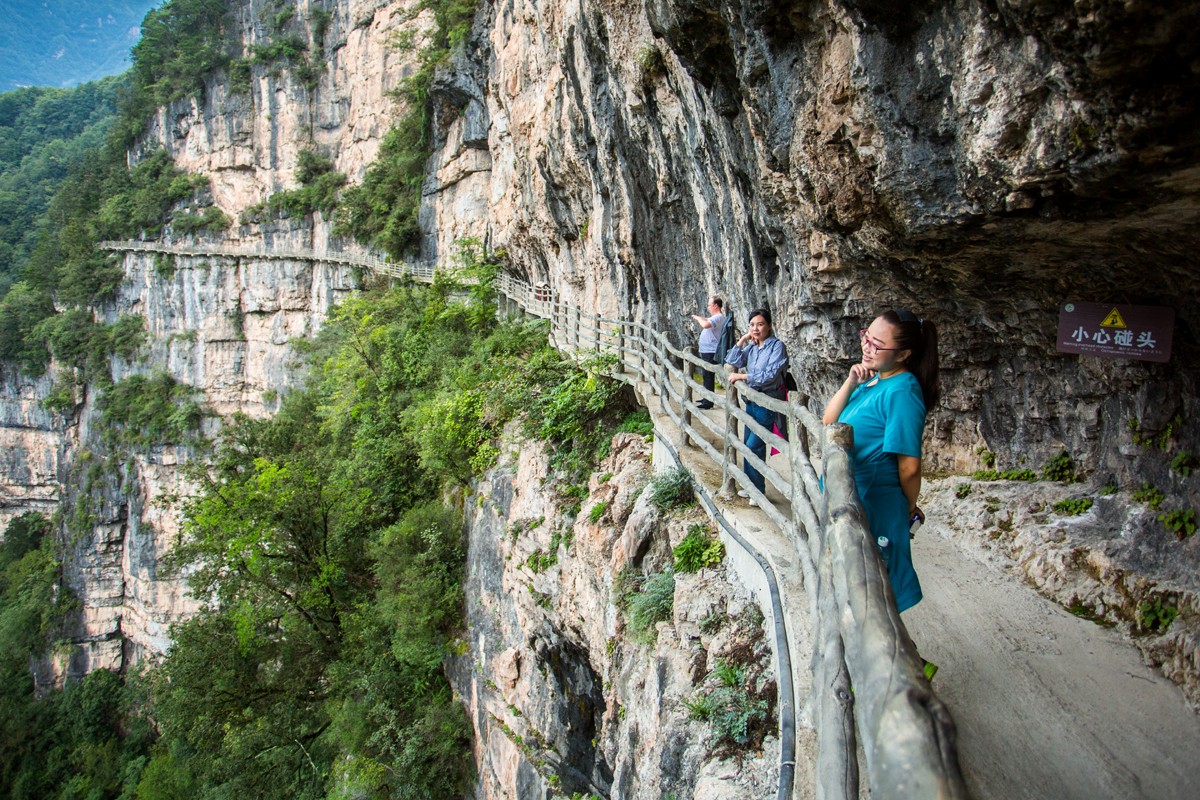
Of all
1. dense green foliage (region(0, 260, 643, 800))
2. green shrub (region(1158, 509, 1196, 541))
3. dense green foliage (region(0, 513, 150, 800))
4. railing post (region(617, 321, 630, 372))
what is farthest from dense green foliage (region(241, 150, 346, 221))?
green shrub (region(1158, 509, 1196, 541))

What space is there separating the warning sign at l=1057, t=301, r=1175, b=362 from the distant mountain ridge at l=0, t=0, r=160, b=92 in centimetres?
20548

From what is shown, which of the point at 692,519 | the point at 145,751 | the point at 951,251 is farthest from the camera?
the point at 145,751

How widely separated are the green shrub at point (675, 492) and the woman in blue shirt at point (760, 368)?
0.69 m

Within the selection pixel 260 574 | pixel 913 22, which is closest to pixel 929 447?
pixel 913 22

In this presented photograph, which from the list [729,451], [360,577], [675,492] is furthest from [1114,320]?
[360,577]

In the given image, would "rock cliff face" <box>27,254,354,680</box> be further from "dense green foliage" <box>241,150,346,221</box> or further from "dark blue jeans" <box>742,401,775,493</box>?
"dark blue jeans" <box>742,401,775,493</box>

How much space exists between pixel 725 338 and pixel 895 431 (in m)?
5.26

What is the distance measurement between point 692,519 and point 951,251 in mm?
2815

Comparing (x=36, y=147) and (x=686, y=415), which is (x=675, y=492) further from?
(x=36, y=147)

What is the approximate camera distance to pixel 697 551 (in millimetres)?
4758

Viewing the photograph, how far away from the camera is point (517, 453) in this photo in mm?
10617

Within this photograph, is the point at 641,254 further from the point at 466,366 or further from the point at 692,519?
the point at 692,519

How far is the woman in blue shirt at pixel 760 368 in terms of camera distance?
4.96m

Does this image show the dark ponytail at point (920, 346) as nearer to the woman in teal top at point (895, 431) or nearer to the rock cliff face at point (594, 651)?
the woman in teal top at point (895, 431)
